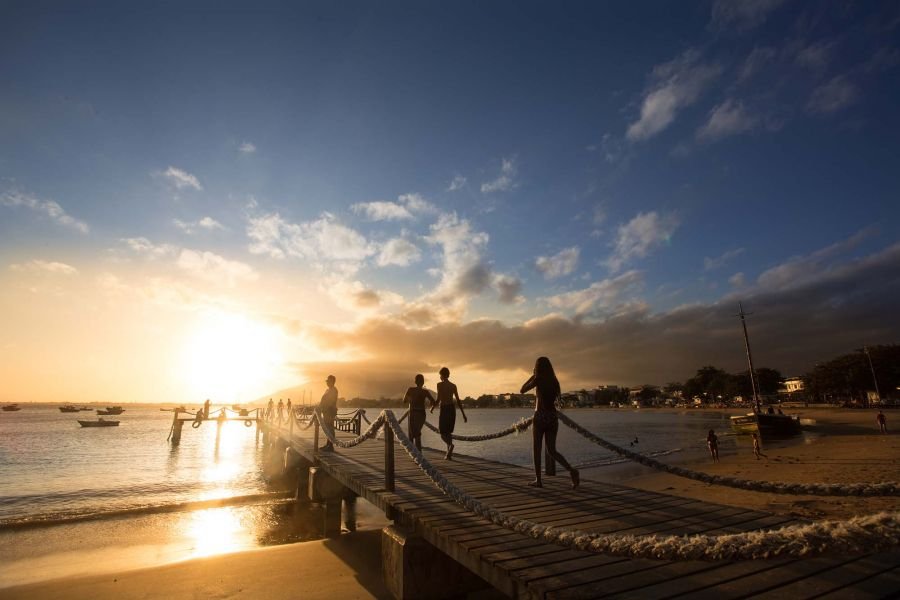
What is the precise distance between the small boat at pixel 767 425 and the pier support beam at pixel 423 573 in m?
39.5

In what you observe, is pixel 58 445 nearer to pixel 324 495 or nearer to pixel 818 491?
pixel 324 495

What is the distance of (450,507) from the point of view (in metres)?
5.79

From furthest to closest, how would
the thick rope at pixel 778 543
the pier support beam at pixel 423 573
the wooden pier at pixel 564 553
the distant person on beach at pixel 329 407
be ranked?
the distant person on beach at pixel 329 407, the pier support beam at pixel 423 573, the wooden pier at pixel 564 553, the thick rope at pixel 778 543

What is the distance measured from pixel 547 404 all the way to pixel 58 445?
189ft

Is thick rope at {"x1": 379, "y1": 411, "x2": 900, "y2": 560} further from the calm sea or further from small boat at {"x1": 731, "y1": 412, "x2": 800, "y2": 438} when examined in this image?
small boat at {"x1": 731, "y1": 412, "x2": 800, "y2": 438}

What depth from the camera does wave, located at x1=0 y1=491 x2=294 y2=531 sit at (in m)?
14.6

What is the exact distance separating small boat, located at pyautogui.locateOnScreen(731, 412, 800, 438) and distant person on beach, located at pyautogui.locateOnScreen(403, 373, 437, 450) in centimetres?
3634

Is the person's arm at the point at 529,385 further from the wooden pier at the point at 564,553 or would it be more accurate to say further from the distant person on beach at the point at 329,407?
the distant person on beach at the point at 329,407

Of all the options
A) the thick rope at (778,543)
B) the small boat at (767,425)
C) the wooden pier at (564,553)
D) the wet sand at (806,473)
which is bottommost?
the wet sand at (806,473)

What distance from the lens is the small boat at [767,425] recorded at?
114 feet

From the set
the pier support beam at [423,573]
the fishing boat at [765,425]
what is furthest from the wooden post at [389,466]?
the fishing boat at [765,425]

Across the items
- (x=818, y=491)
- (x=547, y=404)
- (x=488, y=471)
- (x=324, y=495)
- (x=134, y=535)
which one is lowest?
(x=134, y=535)

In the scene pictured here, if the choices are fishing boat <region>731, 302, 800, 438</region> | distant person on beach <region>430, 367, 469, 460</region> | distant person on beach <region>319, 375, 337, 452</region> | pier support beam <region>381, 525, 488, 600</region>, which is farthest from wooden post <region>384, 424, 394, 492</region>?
fishing boat <region>731, 302, 800, 438</region>

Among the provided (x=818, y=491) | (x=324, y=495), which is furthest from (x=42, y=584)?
(x=818, y=491)
